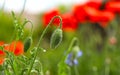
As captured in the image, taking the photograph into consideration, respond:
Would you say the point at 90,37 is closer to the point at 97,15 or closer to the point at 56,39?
the point at 97,15

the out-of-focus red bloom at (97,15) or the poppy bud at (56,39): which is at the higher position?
the out-of-focus red bloom at (97,15)

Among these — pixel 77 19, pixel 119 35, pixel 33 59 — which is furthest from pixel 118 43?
pixel 33 59

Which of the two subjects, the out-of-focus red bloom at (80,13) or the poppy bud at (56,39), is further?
the out-of-focus red bloom at (80,13)

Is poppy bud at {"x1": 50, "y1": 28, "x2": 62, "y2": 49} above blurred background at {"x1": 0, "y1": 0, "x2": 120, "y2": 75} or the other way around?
the other way around

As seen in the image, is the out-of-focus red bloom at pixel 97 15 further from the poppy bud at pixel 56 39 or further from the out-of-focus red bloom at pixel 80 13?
the poppy bud at pixel 56 39

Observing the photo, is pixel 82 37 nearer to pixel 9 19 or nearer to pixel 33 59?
pixel 9 19

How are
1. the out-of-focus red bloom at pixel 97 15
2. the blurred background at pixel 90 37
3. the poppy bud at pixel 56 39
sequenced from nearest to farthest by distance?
the poppy bud at pixel 56 39 → the blurred background at pixel 90 37 → the out-of-focus red bloom at pixel 97 15

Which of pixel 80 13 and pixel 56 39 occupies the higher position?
pixel 80 13

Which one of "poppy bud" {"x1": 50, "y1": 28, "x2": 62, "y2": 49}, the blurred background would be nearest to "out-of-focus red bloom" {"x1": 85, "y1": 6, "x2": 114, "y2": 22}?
the blurred background

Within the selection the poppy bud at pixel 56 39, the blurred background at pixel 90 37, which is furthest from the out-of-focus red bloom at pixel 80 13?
the poppy bud at pixel 56 39

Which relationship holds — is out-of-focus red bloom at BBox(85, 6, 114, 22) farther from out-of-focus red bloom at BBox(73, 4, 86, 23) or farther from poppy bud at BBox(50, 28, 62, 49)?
poppy bud at BBox(50, 28, 62, 49)

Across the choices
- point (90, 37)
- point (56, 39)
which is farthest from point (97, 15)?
point (56, 39)
